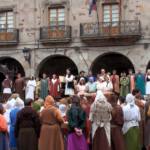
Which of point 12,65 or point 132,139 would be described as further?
point 12,65

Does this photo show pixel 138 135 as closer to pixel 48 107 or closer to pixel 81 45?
pixel 48 107

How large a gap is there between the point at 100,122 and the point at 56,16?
62.4ft

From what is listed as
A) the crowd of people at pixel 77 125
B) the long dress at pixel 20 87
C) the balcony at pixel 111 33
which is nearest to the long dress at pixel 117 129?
the crowd of people at pixel 77 125

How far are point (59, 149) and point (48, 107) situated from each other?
1.09 m

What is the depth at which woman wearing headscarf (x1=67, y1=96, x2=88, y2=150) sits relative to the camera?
1395 centimetres

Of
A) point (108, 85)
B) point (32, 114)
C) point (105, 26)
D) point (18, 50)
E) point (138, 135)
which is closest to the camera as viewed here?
point (32, 114)

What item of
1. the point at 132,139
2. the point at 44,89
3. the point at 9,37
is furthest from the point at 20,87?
the point at 132,139

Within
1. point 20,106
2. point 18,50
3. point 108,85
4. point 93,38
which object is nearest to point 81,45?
point 93,38

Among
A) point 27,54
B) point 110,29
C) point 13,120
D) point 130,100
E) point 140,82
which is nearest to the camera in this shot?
point 130,100

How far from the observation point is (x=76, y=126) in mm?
13945

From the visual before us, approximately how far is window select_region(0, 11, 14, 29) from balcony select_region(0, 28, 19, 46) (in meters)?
0.36

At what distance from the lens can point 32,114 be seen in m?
A: 14.0

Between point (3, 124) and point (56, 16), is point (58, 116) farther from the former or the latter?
point (56, 16)

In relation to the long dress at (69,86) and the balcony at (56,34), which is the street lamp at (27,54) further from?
the long dress at (69,86)
